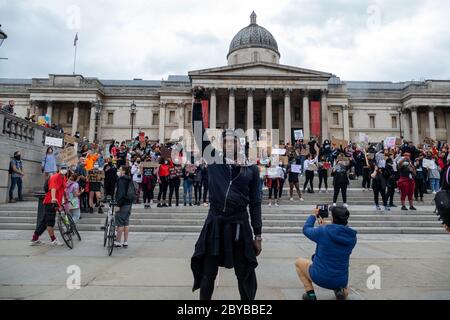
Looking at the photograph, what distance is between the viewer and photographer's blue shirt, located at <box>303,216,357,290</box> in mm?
3695

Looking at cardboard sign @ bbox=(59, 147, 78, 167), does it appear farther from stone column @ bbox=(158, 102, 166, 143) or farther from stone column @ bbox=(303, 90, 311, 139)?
stone column @ bbox=(158, 102, 166, 143)

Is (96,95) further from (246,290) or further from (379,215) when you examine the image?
(246,290)

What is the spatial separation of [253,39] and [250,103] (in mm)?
17802

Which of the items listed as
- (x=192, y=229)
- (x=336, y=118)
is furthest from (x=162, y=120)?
(x=192, y=229)

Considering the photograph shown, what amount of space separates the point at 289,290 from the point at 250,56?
56.8 metres

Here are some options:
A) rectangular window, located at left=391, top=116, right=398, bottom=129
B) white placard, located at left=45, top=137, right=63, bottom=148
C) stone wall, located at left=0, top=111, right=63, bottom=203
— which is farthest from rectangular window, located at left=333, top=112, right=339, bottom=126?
white placard, located at left=45, top=137, right=63, bottom=148

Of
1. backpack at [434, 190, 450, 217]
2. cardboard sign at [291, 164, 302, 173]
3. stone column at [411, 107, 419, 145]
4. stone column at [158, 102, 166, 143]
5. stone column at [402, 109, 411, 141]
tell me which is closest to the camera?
backpack at [434, 190, 450, 217]

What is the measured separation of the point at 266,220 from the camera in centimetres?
1124

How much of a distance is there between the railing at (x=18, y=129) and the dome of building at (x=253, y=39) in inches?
1882

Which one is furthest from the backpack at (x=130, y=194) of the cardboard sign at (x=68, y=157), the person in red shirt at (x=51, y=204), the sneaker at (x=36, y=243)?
the cardboard sign at (x=68, y=157)

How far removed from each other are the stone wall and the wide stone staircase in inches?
74.3
